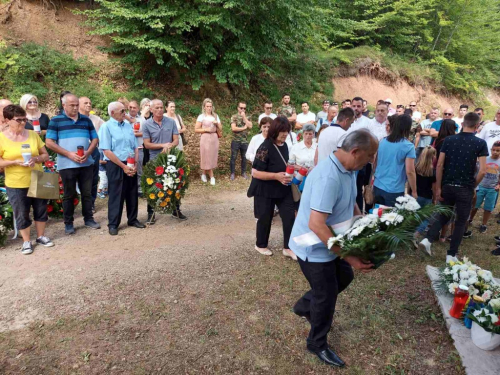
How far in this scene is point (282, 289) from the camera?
13.1 ft

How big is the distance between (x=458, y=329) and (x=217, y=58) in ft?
36.5

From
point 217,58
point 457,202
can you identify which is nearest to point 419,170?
point 457,202

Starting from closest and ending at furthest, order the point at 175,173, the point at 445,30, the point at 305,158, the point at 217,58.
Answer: the point at 305,158
the point at 175,173
the point at 217,58
the point at 445,30

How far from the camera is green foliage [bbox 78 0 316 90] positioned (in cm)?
993

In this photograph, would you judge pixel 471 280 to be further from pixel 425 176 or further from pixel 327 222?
pixel 425 176

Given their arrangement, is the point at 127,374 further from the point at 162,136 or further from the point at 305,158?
the point at 162,136

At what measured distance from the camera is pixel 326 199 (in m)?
2.39

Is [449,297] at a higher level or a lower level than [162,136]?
lower

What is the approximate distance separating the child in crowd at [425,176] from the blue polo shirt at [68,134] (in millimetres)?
5498

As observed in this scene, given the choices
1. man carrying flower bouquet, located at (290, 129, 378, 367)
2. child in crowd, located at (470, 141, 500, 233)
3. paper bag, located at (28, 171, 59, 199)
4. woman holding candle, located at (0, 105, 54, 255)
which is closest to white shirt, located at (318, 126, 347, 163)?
man carrying flower bouquet, located at (290, 129, 378, 367)

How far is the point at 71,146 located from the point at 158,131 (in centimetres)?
155

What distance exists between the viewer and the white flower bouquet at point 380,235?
7.49ft

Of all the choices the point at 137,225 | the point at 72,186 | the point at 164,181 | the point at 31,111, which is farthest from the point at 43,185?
the point at 31,111

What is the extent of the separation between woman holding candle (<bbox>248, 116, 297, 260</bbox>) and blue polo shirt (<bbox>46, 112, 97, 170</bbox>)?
2940mm
